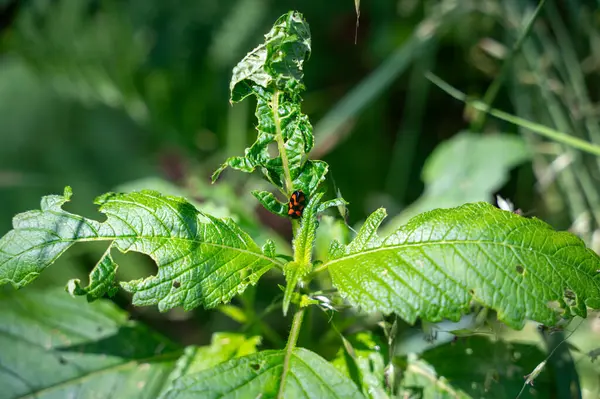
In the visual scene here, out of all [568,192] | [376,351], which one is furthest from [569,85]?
[376,351]

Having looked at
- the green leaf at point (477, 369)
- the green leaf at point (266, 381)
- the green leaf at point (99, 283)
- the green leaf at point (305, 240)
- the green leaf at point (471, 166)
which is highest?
the green leaf at point (471, 166)

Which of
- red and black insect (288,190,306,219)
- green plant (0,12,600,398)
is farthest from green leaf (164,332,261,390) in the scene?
red and black insect (288,190,306,219)

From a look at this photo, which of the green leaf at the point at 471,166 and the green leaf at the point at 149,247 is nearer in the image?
the green leaf at the point at 149,247

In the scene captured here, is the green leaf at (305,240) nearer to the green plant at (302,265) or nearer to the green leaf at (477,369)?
the green plant at (302,265)

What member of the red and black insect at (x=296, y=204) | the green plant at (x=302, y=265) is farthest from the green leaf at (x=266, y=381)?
the red and black insect at (x=296, y=204)

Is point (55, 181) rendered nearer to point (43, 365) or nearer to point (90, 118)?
point (90, 118)

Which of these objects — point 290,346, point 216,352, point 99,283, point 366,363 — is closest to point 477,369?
point 366,363

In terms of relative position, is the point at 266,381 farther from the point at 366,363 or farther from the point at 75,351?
the point at 75,351
